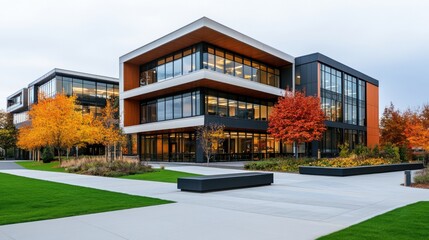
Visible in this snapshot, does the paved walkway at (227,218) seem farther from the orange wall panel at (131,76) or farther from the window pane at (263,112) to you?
the orange wall panel at (131,76)

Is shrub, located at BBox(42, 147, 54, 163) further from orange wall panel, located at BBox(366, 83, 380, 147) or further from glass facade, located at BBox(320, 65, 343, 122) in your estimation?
orange wall panel, located at BBox(366, 83, 380, 147)

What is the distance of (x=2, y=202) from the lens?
39.7ft

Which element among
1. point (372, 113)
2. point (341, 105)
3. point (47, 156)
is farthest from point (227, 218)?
point (372, 113)

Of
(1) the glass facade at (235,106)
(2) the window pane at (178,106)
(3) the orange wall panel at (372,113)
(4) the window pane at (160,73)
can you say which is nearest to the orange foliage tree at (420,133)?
(1) the glass facade at (235,106)

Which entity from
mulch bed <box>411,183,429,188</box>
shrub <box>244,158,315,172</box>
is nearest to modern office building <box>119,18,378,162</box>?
shrub <box>244,158,315,172</box>

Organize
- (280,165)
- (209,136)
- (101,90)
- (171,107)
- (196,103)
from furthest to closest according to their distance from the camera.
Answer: (101,90) → (171,107) → (196,103) → (209,136) → (280,165)

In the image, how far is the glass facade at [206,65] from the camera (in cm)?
4009

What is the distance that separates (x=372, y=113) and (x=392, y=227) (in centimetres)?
6165

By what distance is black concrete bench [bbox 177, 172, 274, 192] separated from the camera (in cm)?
1460

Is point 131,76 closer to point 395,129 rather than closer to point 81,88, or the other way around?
point 81,88

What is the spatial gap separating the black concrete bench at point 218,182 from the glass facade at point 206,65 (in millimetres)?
24407

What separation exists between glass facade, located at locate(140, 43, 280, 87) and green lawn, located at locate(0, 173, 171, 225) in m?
27.0

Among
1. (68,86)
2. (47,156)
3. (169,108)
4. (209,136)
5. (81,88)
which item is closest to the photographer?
(209,136)

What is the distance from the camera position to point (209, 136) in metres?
35.6
